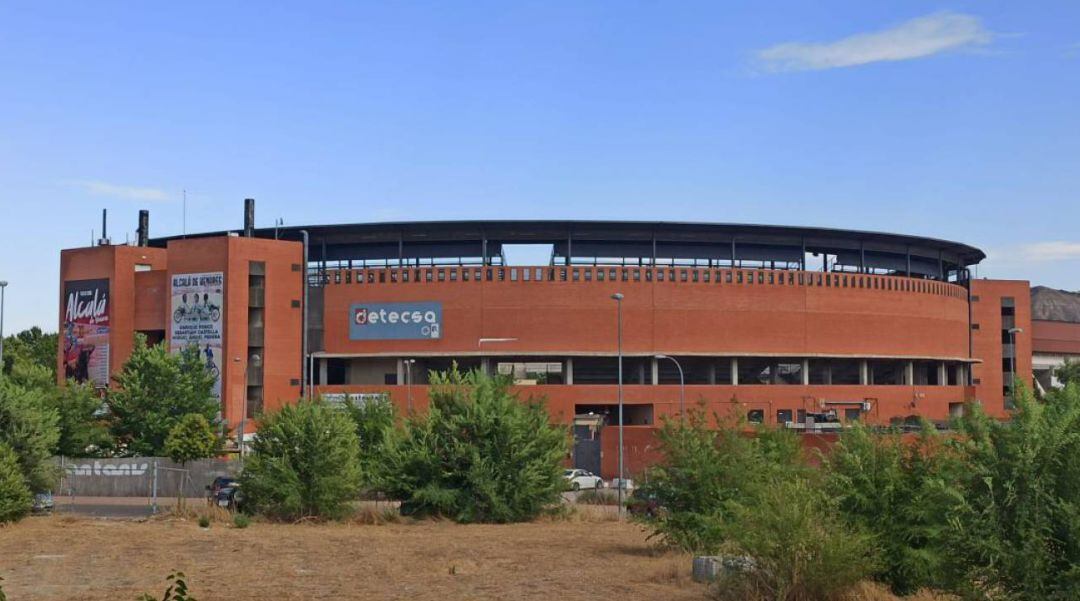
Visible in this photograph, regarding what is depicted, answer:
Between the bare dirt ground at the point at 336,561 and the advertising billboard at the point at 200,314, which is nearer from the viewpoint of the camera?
the bare dirt ground at the point at 336,561

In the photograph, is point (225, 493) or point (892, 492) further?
point (225, 493)

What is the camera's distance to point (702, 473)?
29578 mm

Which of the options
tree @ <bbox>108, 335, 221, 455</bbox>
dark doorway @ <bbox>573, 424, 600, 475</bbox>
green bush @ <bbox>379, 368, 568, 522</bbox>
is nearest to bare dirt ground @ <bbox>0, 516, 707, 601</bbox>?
green bush @ <bbox>379, 368, 568, 522</bbox>

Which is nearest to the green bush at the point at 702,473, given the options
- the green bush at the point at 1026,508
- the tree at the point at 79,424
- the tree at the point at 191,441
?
the green bush at the point at 1026,508

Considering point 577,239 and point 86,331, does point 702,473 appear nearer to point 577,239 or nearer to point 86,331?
point 577,239

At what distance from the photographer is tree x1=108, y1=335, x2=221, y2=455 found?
211 feet

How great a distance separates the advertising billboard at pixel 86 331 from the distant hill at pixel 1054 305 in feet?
287

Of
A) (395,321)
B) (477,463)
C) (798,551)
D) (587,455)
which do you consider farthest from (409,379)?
(798,551)

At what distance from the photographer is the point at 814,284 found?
90562mm

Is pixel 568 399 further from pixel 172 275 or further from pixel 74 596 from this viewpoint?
pixel 74 596

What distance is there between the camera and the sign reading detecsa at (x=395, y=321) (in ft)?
282

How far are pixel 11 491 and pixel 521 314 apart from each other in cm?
5108

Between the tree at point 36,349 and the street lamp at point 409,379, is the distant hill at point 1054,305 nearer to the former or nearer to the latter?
the street lamp at point 409,379

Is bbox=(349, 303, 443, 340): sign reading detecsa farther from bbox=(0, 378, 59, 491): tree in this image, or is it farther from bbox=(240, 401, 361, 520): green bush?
bbox=(0, 378, 59, 491): tree
